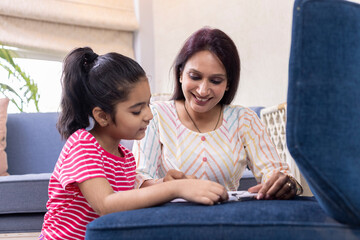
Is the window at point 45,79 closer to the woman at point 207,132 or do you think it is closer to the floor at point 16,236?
the floor at point 16,236

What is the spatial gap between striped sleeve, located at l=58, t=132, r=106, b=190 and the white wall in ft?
6.22

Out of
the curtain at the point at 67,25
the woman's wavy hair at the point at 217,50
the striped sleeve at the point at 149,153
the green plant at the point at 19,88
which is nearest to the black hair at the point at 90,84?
the striped sleeve at the point at 149,153

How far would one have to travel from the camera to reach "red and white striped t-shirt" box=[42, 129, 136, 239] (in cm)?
101

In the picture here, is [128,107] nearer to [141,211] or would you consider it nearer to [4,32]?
[141,211]

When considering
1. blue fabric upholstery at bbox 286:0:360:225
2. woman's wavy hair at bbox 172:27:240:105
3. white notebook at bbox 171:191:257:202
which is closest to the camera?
blue fabric upholstery at bbox 286:0:360:225

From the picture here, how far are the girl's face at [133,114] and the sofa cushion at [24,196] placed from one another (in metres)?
1.07

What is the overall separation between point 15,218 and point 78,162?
125 centimetres

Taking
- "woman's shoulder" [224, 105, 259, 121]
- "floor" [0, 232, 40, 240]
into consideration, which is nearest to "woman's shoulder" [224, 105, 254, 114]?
"woman's shoulder" [224, 105, 259, 121]

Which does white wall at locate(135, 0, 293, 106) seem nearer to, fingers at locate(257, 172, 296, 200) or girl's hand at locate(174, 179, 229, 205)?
fingers at locate(257, 172, 296, 200)

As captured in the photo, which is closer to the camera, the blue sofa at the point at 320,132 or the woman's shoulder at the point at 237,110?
the blue sofa at the point at 320,132

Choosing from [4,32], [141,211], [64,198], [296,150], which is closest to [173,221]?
[141,211]

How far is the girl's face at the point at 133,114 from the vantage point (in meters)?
1.14

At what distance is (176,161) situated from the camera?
1486 millimetres

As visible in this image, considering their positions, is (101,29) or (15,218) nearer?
(15,218)
